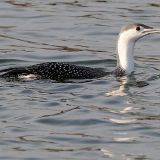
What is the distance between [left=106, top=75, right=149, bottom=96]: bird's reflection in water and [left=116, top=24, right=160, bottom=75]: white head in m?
0.18

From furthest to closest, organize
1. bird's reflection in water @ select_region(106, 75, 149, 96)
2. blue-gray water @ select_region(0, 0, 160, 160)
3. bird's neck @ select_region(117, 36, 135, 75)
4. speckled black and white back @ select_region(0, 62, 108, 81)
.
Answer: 1. bird's neck @ select_region(117, 36, 135, 75)
2. speckled black and white back @ select_region(0, 62, 108, 81)
3. bird's reflection in water @ select_region(106, 75, 149, 96)
4. blue-gray water @ select_region(0, 0, 160, 160)

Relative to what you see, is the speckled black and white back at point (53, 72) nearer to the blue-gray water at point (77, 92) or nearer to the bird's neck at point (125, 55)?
the blue-gray water at point (77, 92)

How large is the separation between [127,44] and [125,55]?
0.16 meters

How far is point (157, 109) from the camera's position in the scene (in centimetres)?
1177

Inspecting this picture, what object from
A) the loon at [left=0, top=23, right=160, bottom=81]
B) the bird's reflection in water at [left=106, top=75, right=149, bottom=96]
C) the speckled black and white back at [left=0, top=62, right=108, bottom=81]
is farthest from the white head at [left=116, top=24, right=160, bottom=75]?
the speckled black and white back at [left=0, top=62, right=108, bottom=81]

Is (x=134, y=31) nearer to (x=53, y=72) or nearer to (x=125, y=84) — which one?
(x=125, y=84)

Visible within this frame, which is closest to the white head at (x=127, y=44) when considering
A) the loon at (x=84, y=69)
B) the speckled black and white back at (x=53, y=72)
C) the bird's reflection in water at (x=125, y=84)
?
the loon at (x=84, y=69)

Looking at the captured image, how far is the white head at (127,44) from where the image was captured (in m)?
14.3

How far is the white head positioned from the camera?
46.8 feet

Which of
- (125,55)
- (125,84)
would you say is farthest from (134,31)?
(125,84)

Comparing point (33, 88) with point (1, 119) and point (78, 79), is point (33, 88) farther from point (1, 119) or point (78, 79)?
point (1, 119)

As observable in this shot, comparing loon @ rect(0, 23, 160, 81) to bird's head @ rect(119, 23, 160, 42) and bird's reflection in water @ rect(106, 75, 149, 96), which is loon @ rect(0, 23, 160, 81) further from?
bird's reflection in water @ rect(106, 75, 149, 96)

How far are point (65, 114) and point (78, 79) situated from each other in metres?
2.03

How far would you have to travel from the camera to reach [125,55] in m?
14.4
